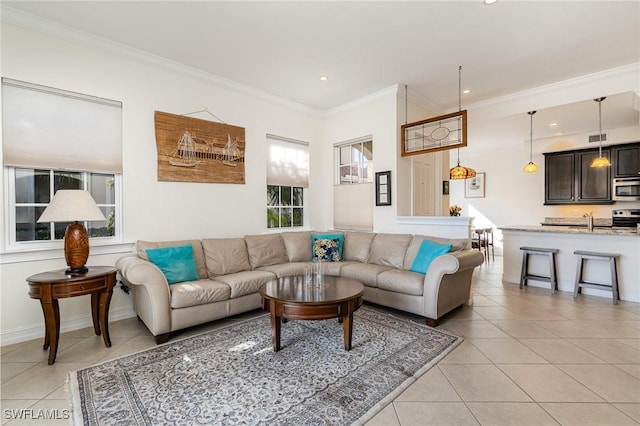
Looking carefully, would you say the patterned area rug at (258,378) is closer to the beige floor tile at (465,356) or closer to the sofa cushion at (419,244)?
the beige floor tile at (465,356)

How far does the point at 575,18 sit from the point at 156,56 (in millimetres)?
4487

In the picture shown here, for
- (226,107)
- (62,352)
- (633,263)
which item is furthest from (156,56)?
(633,263)

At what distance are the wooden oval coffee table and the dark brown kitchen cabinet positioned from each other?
6.56m

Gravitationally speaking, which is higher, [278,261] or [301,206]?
[301,206]

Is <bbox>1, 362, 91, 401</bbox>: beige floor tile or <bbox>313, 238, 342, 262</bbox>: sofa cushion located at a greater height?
<bbox>313, 238, 342, 262</bbox>: sofa cushion

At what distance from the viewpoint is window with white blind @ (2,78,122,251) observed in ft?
8.92

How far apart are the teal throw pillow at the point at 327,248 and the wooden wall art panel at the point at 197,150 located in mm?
1463

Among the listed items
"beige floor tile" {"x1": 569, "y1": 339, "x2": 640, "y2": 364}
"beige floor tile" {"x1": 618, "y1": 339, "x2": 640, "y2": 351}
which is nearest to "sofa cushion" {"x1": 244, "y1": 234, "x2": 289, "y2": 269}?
"beige floor tile" {"x1": 569, "y1": 339, "x2": 640, "y2": 364}

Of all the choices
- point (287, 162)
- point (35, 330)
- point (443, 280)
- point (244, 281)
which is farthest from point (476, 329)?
point (35, 330)

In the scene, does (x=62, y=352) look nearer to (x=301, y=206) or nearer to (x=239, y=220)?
(x=239, y=220)

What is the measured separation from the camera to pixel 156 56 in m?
3.47

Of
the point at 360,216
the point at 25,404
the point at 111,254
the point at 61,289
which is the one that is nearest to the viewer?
the point at 25,404

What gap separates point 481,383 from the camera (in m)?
2.06

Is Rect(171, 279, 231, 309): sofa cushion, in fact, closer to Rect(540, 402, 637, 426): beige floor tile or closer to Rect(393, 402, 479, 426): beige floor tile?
Rect(393, 402, 479, 426): beige floor tile
